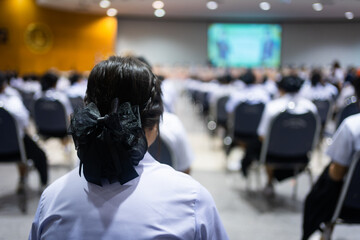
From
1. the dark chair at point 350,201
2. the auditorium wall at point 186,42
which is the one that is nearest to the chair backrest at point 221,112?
the dark chair at point 350,201

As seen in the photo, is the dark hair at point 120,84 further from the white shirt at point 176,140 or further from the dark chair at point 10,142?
the dark chair at point 10,142

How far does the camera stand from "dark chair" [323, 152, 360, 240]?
2.01 m

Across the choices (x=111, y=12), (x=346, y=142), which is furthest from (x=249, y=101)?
(x=111, y=12)

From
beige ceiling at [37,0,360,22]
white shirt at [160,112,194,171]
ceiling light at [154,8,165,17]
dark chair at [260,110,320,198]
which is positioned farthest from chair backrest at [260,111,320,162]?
ceiling light at [154,8,165,17]

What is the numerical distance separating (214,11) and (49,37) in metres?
7.97

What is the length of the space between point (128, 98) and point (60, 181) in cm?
28

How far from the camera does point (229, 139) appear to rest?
4.83m

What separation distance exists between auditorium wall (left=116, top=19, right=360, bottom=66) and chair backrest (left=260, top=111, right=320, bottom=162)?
18869 millimetres

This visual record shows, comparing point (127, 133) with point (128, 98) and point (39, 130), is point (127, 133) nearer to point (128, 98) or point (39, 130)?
point (128, 98)

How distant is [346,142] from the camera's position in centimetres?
203

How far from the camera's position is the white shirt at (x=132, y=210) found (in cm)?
87

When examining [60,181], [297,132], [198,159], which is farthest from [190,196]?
[198,159]

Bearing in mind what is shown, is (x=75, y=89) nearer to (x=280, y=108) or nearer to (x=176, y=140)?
(x=280, y=108)

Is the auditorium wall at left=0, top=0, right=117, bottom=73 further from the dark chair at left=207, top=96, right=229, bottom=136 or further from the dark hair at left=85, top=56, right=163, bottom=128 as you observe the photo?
the dark hair at left=85, top=56, right=163, bottom=128
